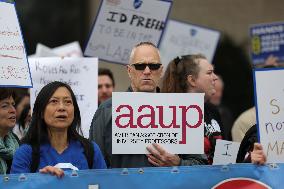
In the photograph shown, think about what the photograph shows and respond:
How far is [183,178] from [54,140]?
3.05ft

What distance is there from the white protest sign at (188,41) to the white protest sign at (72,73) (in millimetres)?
2827

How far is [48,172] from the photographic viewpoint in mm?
6402

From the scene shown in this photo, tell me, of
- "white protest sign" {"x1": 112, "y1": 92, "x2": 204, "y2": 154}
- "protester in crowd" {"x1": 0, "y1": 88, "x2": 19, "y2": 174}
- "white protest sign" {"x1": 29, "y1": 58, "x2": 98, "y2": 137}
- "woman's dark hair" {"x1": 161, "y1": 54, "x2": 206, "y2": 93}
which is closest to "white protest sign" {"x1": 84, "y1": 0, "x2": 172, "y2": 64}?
"white protest sign" {"x1": 29, "y1": 58, "x2": 98, "y2": 137}

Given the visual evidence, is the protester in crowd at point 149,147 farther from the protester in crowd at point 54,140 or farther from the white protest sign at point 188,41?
the white protest sign at point 188,41

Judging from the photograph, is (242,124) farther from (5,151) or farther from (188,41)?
(5,151)

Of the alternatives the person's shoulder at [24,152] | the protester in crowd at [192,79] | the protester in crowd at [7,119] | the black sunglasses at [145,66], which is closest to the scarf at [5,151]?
the protester in crowd at [7,119]

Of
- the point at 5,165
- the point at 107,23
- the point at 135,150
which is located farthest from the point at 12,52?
the point at 107,23

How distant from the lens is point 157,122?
6977mm

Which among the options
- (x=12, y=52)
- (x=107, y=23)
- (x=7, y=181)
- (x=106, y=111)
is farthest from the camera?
(x=107, y=23)

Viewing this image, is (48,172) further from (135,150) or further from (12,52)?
(12,52)

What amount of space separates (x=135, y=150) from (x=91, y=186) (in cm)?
56

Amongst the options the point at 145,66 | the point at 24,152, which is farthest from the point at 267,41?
the point at 24,152

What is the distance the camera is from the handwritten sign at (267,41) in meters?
12.2

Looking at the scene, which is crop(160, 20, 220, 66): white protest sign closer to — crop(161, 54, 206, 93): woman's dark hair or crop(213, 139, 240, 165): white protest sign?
crop(161, 54, 206, 93): woman's dark hair
